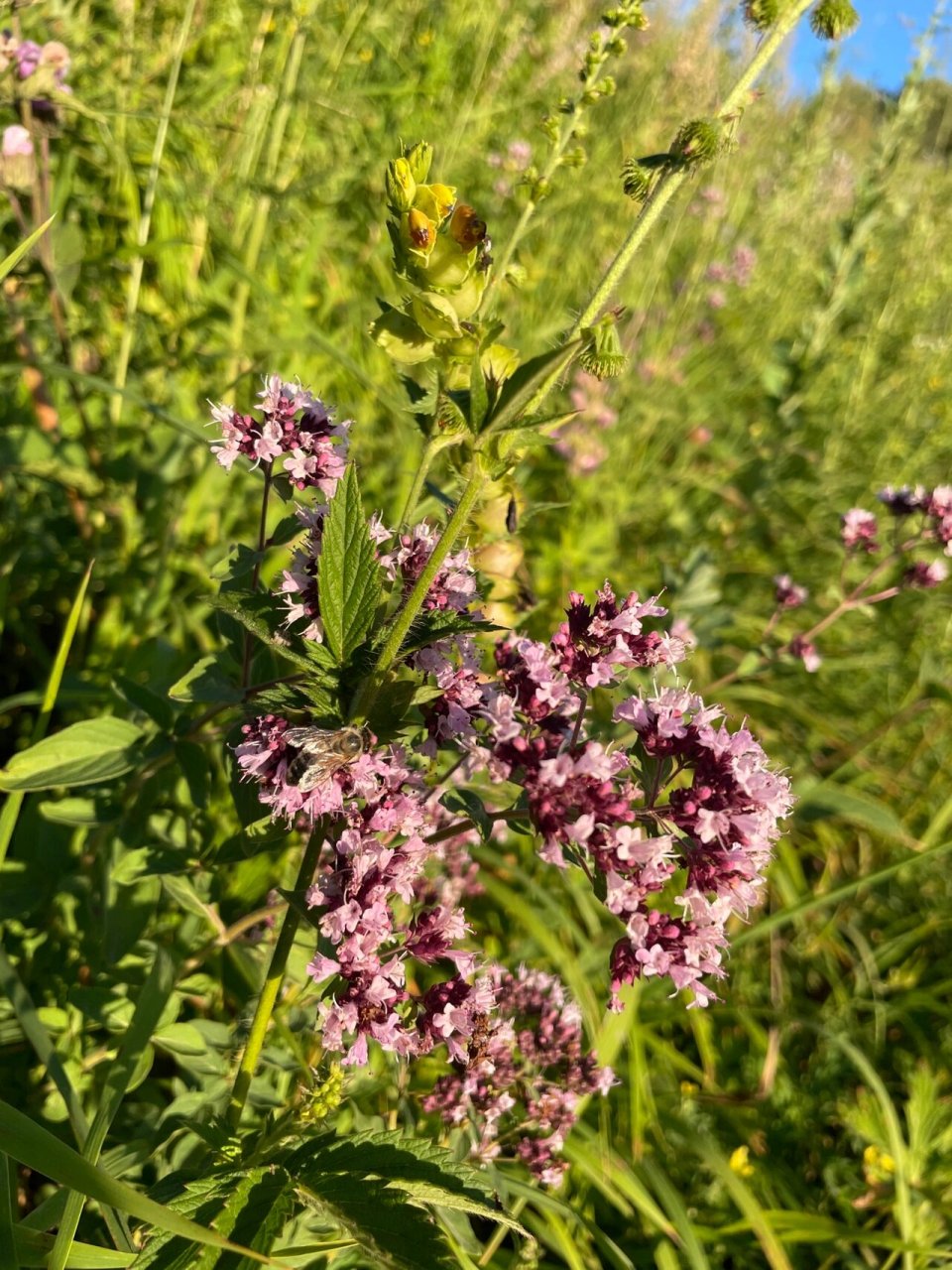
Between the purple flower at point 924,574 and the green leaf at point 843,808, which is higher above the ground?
the purple flower at point 924,574

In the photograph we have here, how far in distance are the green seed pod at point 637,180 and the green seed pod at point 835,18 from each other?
1.64ft

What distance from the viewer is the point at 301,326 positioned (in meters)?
2.43

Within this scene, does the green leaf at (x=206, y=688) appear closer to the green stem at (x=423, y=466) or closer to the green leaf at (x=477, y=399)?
the green stem at (x=423, y=466)

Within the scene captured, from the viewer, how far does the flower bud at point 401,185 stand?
105 cm

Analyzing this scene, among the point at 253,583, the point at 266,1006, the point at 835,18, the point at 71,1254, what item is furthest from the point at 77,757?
the point at 835,18

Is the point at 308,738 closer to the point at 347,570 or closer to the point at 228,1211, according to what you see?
the point at 347,570

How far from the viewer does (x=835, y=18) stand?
134cm

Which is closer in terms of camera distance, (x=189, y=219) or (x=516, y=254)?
(x=189, y=219)

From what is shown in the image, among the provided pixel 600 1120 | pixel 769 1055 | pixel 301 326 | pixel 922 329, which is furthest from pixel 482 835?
pixel 922 329

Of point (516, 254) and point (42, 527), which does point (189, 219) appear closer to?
point (42, 527)

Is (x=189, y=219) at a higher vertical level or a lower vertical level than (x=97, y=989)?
higher

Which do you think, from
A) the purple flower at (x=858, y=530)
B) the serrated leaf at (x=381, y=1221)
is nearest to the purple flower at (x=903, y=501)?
the purple flower at (x=858, y=530)

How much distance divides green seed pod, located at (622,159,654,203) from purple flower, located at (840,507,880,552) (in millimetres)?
1650

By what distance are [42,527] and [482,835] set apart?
6.28ft
